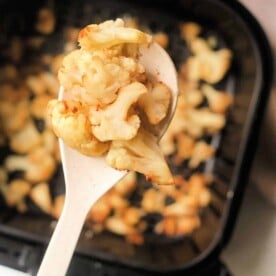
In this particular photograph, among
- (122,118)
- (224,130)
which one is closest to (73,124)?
(122,118)

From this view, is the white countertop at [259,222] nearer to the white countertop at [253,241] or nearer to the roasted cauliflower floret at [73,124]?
the white countertop at [253,241]

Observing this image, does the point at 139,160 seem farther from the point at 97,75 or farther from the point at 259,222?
the point at 259,222

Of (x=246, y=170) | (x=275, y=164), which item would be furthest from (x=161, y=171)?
(x=275, y=164)

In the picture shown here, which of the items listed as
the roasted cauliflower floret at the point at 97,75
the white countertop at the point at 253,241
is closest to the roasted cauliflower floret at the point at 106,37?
the roasted cauliflower floret at the point at 97,75

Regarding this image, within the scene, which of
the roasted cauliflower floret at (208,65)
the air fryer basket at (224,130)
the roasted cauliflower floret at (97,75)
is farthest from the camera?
the roasted cauliflower floret at (208,65)

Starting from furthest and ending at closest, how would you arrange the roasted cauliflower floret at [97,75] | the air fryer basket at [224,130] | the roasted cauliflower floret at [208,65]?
the roasted cauliflower floret at [208,65] → the air fryer basket at [224,130] → the roasted cauliflower floret at [97,75]

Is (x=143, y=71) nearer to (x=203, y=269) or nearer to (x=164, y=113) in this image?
(x=164, y=113)

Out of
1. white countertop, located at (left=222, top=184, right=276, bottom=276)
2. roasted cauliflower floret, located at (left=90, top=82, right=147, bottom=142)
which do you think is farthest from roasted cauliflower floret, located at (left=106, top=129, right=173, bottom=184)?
white countertop, located at (left=222, top=184, right=276, bottom=276)
